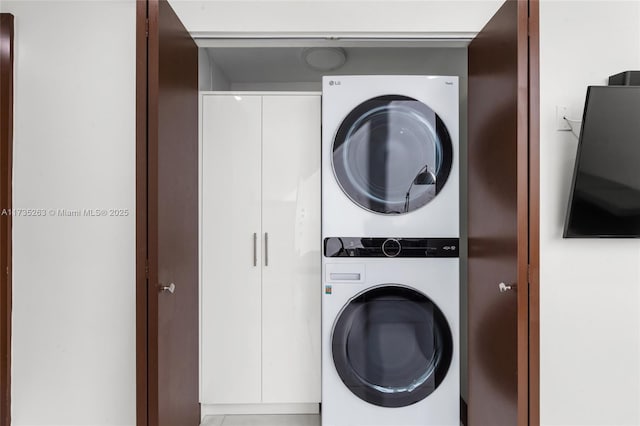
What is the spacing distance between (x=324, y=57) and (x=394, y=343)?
1874 millimetres

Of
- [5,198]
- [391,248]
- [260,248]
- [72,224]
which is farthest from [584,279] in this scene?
[5,198]

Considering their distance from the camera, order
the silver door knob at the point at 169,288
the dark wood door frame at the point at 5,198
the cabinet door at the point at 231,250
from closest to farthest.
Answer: the silver door knob at the point at 169,288 < the dark wood door frame at the point at 5,198 < the cabinet door at the point at 231,250

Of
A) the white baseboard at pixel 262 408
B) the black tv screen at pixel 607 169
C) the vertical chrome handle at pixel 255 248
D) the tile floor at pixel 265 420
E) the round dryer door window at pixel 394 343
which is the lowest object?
the tile floor at pixel 265 420

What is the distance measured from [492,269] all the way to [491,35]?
3.37 ft

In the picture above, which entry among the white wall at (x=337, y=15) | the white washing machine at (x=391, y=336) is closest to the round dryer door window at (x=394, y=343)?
the white washing machine at (x=391, y=336)

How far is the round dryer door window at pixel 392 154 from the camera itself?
1.92 metres

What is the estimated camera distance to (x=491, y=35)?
65.6 inches

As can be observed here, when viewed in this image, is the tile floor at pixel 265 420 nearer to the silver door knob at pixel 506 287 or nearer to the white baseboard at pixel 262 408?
the white baseboard at pixel 262 408

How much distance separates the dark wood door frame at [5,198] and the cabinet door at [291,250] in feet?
3.87

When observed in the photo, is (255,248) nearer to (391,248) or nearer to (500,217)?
(391,248)

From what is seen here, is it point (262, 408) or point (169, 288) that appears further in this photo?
point (262, 408)

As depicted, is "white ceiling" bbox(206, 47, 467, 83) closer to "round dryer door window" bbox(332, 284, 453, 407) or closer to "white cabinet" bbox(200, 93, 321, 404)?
"white cabinet" bbox(200, 93, 321, 404)

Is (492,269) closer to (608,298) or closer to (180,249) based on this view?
(608,298)

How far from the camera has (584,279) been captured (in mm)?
1764
